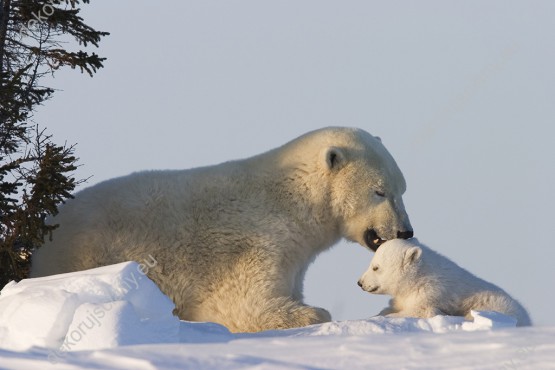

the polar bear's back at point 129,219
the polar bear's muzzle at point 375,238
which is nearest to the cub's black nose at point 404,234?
the polar bear's muzzle at point 375,238

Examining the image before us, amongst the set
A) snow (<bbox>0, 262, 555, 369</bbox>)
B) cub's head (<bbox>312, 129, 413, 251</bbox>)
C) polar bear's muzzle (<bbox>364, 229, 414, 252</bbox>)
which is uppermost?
cub's head (<bbox>312, 129, 413, 251</bbox>)

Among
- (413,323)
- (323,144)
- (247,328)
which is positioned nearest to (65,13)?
(323,144)

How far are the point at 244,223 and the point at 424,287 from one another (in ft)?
6.67

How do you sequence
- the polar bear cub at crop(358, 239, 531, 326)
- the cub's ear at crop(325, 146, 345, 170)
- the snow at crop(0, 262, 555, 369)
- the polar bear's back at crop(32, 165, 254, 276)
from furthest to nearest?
1. the cub's ear at crop(325, 146, 345, 170)
2. the polar bear's back at crop(32, 165, 254, 276)
3. the polar bear cub at crop(358, 239, 531, 326)
4. the snow at crop(0, 262, 555, 369)

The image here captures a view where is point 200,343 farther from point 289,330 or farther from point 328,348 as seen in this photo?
point 289,330

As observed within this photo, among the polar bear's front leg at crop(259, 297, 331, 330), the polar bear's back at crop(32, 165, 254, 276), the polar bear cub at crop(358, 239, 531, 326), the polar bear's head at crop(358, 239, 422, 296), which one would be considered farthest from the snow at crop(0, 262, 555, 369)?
the polar bear's back at crop(32, 165, 254, 276)

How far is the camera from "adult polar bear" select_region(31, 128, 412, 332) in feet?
36.4

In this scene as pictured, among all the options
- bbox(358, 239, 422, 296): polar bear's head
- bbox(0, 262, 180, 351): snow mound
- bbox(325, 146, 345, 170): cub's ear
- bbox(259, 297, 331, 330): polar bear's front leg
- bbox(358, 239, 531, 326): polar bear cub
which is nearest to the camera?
bbox(0, 262, 180, 351): snow mound

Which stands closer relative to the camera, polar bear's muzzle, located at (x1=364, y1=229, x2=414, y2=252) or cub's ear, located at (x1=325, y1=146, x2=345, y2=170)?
cub's ear, located at (x1=325, y1=146, x2=345, y2=170)

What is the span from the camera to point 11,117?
1234cm

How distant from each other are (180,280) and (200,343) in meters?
3.05

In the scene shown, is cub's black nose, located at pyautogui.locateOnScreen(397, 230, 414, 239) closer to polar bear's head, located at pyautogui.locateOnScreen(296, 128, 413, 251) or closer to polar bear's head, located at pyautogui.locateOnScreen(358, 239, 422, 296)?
polar bear's head, located at pyautogui.locateOnScreen(296, 128, 413, 251)

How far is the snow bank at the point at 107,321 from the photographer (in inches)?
314

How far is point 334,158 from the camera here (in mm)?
11711
